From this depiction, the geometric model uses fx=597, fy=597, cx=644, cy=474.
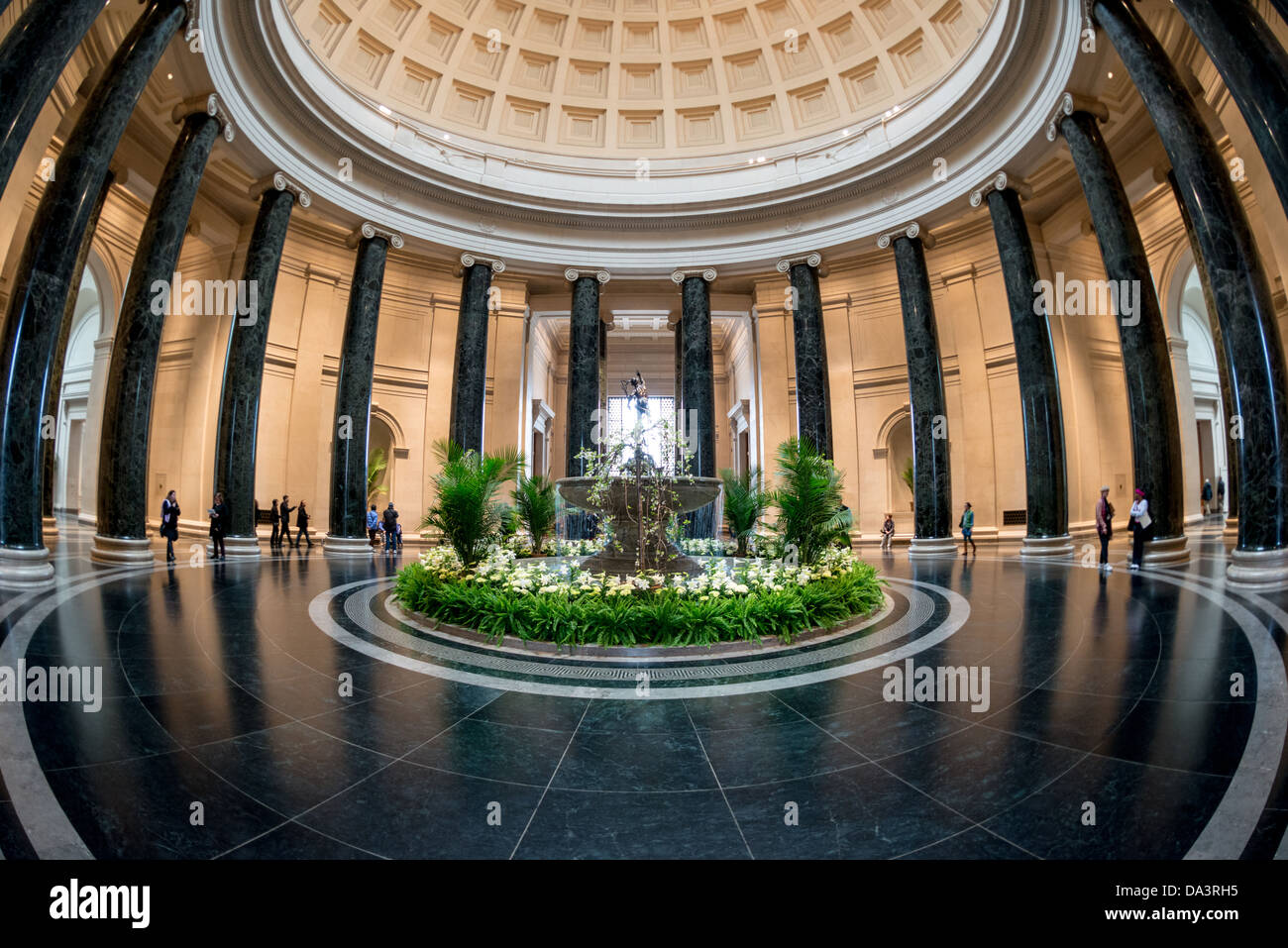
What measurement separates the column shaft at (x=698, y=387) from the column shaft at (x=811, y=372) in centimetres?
269

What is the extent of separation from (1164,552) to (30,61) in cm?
1668

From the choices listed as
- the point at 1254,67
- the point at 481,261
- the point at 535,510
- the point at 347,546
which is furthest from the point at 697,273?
the point at 1254,67

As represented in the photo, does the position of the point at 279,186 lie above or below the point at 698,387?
above

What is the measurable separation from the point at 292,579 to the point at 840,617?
8.19 m

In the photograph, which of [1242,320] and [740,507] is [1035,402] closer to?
[1242,320]

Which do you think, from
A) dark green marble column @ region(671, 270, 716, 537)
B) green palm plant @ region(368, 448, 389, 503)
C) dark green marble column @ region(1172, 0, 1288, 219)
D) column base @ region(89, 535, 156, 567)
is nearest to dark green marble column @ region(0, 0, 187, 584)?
column base @ region(89, 535, 156, 567)

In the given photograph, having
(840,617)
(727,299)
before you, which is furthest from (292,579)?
(727,299)

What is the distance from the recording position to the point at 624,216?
62.6 feet

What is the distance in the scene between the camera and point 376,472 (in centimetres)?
1867

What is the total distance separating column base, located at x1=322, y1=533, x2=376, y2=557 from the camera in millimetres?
14422

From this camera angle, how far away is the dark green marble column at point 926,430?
49.4ft

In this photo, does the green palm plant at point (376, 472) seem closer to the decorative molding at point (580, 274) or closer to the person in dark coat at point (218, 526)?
the person in dark coat at point (218, 526)

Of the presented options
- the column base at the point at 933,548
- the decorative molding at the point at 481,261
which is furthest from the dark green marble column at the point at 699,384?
the column base at the point at 933,548
